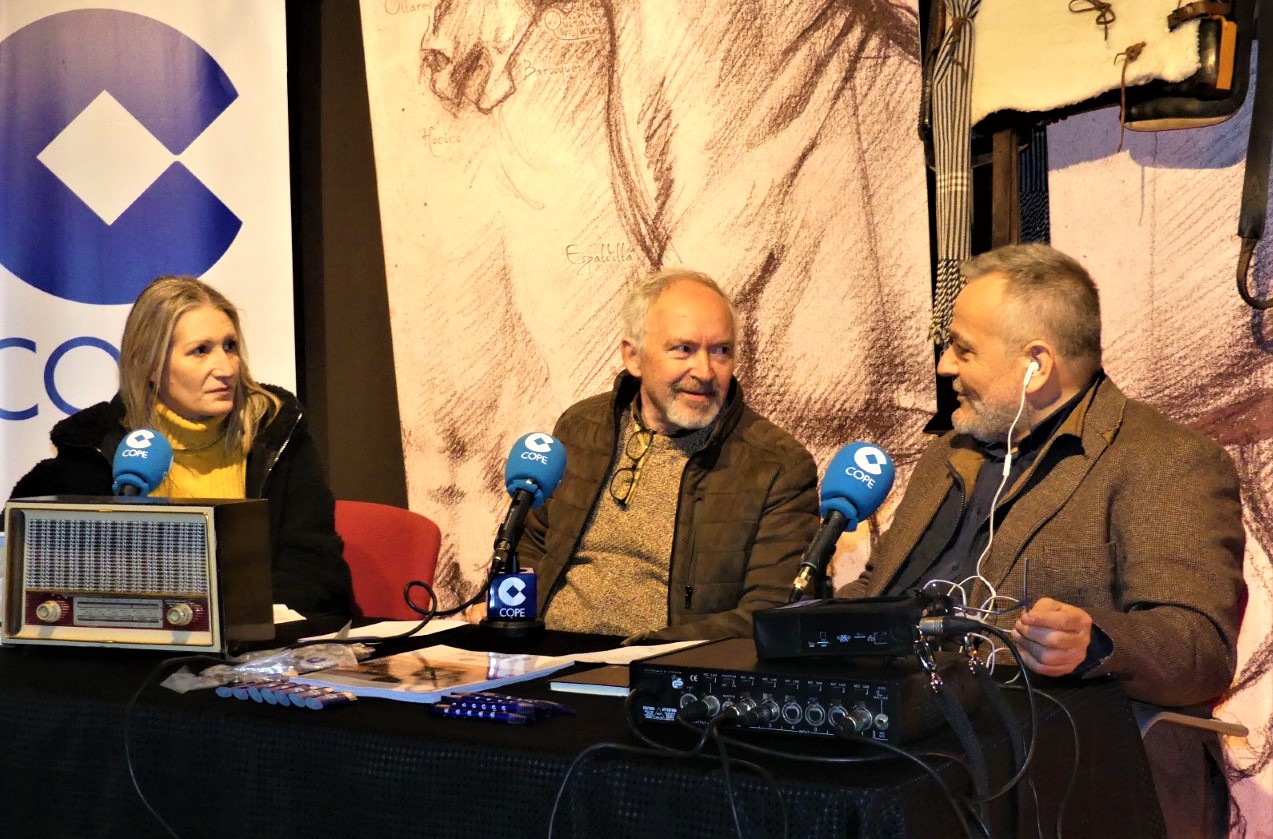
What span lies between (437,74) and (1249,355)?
261 cm

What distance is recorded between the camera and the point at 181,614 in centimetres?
212

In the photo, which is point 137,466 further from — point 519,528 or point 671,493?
point 671,493

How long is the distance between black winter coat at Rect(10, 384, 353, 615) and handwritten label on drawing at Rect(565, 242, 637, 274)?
1043 mm

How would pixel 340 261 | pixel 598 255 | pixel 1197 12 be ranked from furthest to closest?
1. pixel 340 261
2. pixel 598 255
3. pixel 1197 12

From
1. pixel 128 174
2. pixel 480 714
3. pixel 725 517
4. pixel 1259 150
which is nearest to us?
pixel 480 714

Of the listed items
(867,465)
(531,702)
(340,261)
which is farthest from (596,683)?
(340,261)

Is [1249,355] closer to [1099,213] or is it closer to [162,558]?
[1099,213]

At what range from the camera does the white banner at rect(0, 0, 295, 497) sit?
14.1ft

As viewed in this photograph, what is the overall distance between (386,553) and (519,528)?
126 cm

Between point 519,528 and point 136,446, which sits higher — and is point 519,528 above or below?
below

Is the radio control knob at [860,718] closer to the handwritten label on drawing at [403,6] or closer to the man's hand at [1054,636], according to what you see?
the man's hand at [1054,636]

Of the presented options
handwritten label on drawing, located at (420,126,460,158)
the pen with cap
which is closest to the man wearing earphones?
the pen with cap

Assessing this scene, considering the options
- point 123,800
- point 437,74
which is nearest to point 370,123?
point 437,74

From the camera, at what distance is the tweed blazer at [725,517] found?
9.90ft
